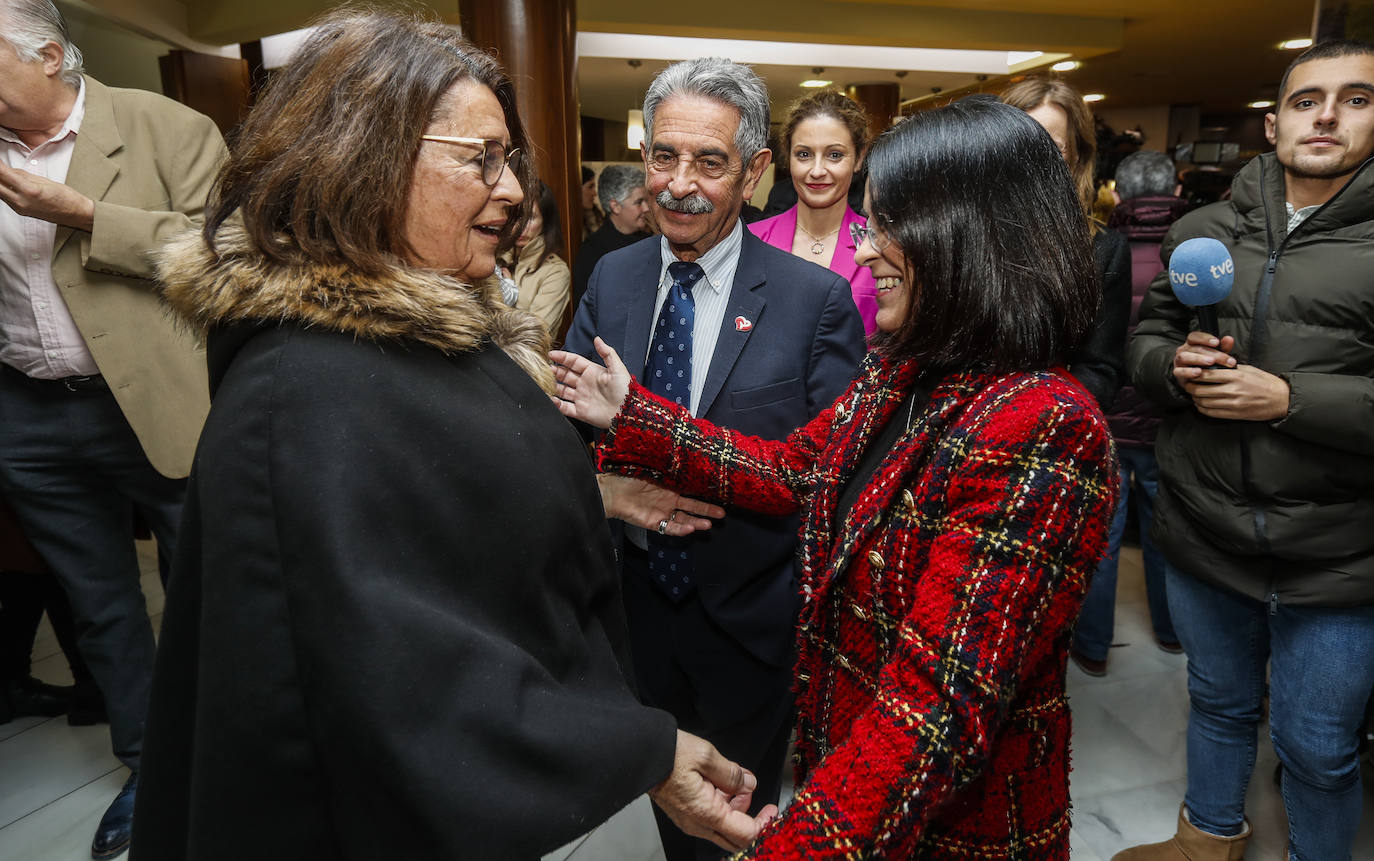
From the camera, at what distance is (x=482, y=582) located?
0.96m

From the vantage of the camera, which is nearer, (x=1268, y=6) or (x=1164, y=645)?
(x=1164, y=645)

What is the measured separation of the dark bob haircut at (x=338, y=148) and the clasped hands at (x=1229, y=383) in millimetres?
1502

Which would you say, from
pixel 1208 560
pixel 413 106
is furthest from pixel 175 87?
pixel 1208 560

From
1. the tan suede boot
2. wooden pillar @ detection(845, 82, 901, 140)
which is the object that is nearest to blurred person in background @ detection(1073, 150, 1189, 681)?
the tan suede boot

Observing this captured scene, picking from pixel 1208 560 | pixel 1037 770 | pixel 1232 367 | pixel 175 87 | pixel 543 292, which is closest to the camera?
pixel 1037 770

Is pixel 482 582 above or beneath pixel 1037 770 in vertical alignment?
above

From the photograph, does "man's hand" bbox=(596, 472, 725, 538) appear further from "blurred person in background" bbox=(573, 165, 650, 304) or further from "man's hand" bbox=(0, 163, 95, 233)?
"blurred person in background" bbox=(573, 165, 650, 304)

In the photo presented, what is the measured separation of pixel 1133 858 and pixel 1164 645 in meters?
1.40

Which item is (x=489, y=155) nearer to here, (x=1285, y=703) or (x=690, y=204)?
(x=690, y=204)

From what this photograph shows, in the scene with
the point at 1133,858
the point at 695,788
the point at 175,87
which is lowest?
the point at 1133,858

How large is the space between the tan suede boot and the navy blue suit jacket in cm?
123

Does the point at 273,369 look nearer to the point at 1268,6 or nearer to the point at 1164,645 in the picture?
the point at 1164,645

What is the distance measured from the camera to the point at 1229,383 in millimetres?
1725

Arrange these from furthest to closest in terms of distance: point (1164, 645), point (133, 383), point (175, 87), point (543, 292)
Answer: point (175, 87) < point (543, 292) < point (1164, 645) < point (133, 383)
